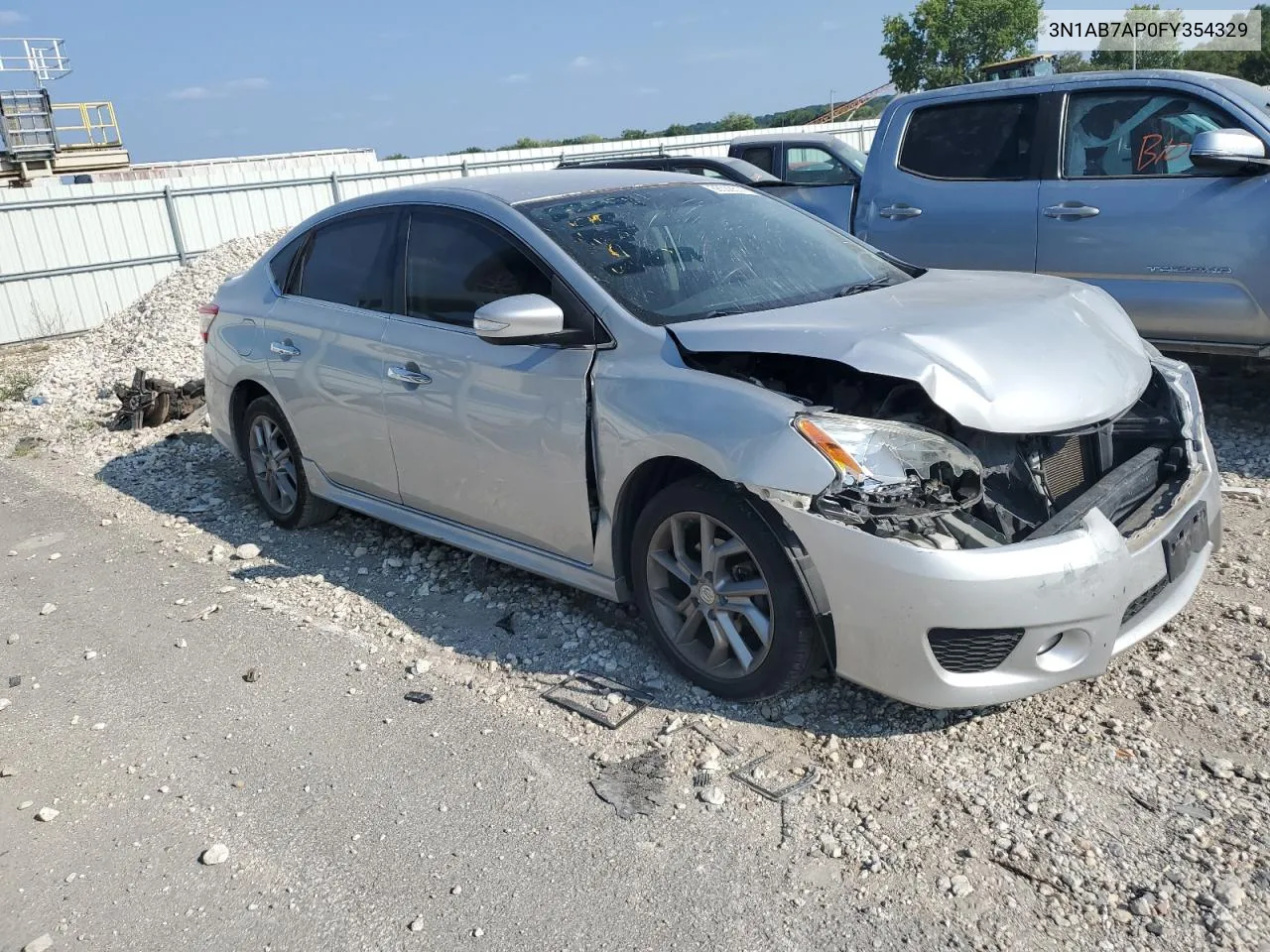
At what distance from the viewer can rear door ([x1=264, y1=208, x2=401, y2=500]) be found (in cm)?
469

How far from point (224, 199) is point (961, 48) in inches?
1731

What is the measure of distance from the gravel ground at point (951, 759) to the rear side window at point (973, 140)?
2.60 m

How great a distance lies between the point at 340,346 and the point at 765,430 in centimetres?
251

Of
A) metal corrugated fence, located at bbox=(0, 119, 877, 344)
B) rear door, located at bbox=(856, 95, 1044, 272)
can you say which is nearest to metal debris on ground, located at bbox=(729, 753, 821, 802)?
rear door, located at bbox=(856, 95, 1044, 272)

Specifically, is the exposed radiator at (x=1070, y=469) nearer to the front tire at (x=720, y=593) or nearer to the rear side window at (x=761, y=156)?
the front tire at (x=720, y=593)

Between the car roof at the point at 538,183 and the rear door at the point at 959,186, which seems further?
the rear door at the point at 959,186

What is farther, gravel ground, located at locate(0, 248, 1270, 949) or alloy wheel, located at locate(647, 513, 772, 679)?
alloy wheel, located at locate(647, 513, 772, 679)

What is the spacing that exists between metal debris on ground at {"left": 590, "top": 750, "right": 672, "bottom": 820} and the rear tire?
2896mm

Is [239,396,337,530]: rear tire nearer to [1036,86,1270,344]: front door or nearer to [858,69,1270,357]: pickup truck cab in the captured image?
[858,69,1270,357]: pickup truck cab

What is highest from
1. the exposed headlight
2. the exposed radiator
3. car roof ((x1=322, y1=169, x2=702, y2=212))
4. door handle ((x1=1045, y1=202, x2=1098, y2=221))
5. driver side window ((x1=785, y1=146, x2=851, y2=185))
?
car roof ((x1=322, y1=169, x2=702, y2=212))

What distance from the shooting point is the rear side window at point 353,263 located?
186 inches

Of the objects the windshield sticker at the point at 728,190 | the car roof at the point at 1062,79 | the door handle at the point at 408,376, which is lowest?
the door handle at the point at 408,376

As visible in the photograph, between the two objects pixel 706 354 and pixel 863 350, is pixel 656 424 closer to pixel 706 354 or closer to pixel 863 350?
pixel 706 354

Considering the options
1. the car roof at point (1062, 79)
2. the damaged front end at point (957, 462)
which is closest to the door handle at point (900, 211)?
the car roof at point (1062, 79)
